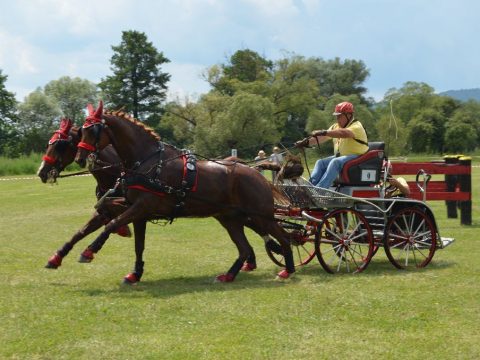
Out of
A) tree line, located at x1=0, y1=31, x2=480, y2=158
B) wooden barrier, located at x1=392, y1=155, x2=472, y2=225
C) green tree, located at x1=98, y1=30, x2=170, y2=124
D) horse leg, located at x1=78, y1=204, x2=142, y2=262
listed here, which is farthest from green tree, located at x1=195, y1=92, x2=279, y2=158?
horse leg, located at x1=78, y1=204, x2=142, y2=262

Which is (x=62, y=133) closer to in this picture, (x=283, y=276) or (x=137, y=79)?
(x=283, y=276)

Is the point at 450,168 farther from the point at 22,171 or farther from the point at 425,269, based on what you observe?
the point at 22,171

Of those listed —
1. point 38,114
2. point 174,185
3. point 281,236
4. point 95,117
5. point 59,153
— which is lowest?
point 281,236

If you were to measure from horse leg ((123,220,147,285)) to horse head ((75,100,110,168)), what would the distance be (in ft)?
4.02

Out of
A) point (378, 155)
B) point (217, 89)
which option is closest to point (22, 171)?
point (217, 89)

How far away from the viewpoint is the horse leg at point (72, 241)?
9617mm

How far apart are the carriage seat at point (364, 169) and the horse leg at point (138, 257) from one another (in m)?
3.08

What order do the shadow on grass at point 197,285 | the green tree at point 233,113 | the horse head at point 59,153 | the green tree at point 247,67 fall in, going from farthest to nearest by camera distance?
the green tree at point 247,67
the green tree at point 233,113
the horse head at point 59,153
the shadow on grass at point 197,285

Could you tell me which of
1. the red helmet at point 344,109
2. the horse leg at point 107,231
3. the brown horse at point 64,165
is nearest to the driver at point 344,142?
the red helmet at point 344,109

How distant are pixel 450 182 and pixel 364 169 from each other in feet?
22.3

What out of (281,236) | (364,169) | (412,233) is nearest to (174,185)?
(281,236)

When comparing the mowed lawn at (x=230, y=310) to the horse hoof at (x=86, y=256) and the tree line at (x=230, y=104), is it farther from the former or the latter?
the tree line at (x=230, y=104)

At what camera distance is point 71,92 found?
9456 cm

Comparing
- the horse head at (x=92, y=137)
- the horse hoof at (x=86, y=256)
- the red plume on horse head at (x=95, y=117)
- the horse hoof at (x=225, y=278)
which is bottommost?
the horse hoof at (x=225, y=278)
